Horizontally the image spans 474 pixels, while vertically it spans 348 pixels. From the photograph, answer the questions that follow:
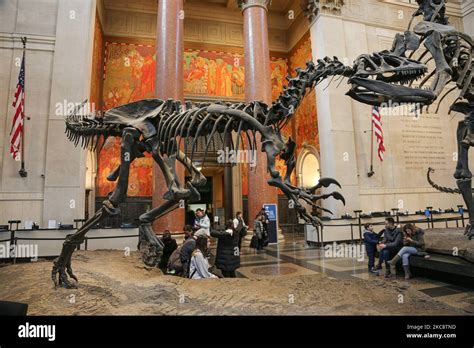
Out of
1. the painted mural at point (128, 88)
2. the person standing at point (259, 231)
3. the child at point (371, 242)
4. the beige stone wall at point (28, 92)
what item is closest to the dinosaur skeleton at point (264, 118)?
the child at point (371, 242)

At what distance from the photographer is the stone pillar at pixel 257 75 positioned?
33.8 ft

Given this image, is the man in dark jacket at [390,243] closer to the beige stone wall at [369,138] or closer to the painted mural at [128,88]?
the beige stone wall at [369,138]

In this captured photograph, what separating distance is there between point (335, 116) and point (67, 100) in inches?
358

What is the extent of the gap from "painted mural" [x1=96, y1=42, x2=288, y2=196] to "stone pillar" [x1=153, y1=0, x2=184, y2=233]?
4642 mm

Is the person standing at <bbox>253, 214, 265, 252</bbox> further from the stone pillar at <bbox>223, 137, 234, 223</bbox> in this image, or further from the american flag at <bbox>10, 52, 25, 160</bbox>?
the american flag at <bbox>10, 52, 25, 160</bbox>

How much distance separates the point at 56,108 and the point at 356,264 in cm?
931

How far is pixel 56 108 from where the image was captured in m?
8.88

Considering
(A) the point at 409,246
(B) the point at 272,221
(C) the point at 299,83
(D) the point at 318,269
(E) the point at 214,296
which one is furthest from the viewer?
(B) the point at 272,221

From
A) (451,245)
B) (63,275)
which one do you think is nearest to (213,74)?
(451,245)

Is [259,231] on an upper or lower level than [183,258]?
upper

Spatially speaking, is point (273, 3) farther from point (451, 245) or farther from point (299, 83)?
point (451, 245)

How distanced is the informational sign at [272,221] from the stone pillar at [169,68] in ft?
9.42

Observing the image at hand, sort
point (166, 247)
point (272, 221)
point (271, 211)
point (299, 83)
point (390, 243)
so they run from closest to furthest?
point (299, 83)
point (390, 243)
point (166, 247)
point (271, 211)
point (272, 221)

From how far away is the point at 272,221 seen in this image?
10227mm
